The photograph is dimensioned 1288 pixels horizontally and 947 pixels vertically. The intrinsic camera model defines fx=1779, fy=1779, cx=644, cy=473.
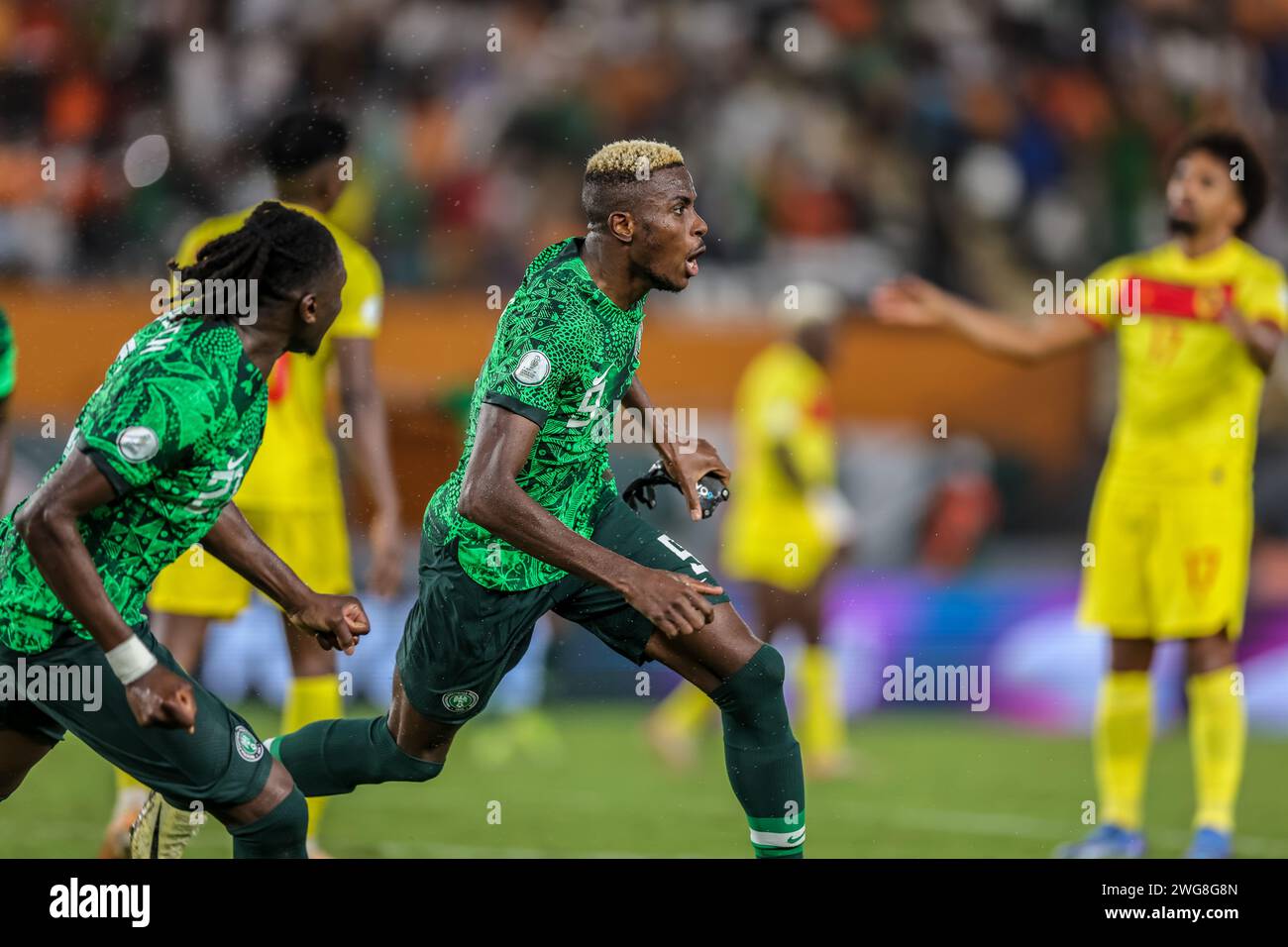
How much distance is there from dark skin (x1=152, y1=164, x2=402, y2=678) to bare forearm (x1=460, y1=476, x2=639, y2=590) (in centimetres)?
162

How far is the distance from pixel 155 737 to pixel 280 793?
36 cm

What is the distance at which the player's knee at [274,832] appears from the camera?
4449 mm

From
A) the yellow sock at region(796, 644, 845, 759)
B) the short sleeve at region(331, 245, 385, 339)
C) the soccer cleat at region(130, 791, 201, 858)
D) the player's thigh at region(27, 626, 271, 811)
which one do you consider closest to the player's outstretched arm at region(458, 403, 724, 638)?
the player's thigh at region(27, 626, 271, 811)

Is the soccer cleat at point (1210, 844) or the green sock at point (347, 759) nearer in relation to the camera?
the green sock at point (347, 759)

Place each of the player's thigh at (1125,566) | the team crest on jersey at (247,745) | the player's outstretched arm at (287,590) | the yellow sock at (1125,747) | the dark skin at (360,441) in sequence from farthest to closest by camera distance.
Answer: the player's thigh at (1125,566) → the yellow sock at (1125,747) → the dark skin at (360,441) → the player's outstretched arm at (287,590) → the team crest on jersey at (247,745)

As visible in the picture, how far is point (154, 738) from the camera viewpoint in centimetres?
431

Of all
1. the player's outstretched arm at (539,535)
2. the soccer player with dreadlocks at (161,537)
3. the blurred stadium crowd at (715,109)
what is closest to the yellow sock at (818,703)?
the blurred stadium crowd at (715,109)

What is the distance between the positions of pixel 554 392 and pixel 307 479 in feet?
6.77

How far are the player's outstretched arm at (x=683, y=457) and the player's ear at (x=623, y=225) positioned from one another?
69cm

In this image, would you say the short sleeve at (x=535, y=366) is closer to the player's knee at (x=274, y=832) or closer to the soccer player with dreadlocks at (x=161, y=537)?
the soccer player with dreadlocks at (x=161, y=537)

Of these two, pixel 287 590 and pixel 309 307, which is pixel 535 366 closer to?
pixel 309 307

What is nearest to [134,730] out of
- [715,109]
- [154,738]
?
[154,738]

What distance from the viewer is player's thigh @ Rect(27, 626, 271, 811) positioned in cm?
430
